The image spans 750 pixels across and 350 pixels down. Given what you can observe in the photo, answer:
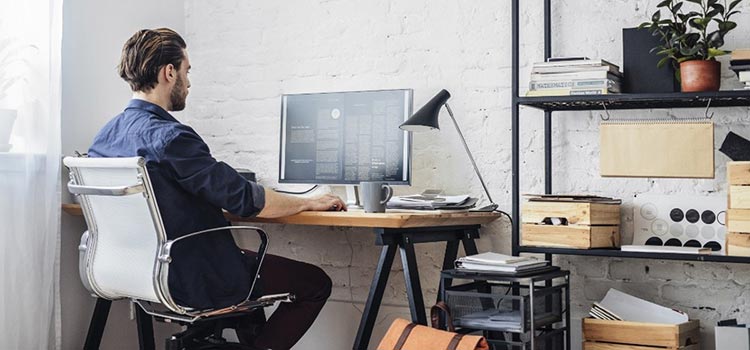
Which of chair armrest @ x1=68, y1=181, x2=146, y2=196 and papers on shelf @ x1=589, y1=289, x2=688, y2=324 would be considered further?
papers on shelf @ x1=589, y1=289, x2=688, y2=324

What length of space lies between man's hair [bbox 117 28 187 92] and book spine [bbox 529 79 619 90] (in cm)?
114

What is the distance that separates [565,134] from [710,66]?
2.00 ft

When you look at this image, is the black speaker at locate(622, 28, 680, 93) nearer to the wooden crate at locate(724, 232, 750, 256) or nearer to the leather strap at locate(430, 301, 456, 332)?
the wooden crate at locate(724, 232, 750, 256)

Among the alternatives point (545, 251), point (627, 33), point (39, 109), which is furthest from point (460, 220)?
point (39, 109)

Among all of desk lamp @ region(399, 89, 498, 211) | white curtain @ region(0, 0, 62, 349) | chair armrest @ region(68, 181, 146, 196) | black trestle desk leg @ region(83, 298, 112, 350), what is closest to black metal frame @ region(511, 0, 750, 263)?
desk lamp @ region(399, 89, 498, 211)

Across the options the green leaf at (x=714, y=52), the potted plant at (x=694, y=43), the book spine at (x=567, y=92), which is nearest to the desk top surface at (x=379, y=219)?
the book spine at (x=567, y=92)

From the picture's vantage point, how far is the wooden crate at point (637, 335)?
2.77 meters

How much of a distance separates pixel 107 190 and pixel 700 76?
1730mm

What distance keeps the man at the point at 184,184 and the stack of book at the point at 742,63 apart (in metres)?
1.25

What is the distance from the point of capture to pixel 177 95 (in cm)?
302

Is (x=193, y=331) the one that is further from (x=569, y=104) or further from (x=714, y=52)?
(x=714, y=52)

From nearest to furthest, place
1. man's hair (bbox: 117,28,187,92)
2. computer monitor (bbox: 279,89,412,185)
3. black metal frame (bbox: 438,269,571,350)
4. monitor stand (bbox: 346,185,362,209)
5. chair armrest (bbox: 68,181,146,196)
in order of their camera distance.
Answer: chair armrest (bbox: 68,181,146,196)
black metal frame (bbox: 438,269,571,350)
man's hair (bbox: 117,28,187,92)
computer monitor (bbox: 279,89,412,185)
monitor stand (bbox: 346,185,362,209)

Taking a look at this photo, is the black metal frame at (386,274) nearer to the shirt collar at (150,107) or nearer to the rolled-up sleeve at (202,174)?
the rolled-up sleeve at (202,174)

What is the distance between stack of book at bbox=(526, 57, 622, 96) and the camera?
9.33 feet
